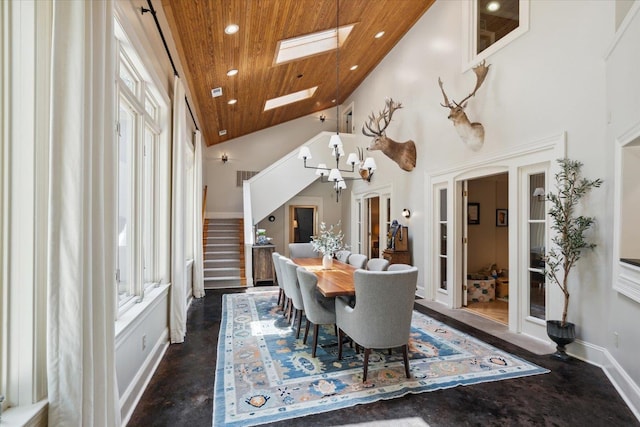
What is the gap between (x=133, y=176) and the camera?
9.50ft

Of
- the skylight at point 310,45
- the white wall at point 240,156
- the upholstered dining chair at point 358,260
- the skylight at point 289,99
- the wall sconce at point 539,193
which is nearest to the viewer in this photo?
the wall sconce at point 539,193

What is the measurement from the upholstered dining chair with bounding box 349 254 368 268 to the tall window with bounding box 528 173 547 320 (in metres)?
2.12

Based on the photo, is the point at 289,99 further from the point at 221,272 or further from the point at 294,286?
the point at 294,286

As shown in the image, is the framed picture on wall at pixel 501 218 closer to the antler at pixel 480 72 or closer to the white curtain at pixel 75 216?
the antler at pixel 480 72

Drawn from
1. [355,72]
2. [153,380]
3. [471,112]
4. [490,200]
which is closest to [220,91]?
[355,72]

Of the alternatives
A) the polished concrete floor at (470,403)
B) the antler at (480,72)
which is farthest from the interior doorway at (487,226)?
the polished concrete floor at (470,403)

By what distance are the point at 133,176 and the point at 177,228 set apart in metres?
0.97

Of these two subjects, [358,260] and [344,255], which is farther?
[344,255]

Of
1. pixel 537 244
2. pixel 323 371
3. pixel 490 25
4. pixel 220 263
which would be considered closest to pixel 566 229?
pixel 537 244

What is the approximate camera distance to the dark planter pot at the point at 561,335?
3.15m

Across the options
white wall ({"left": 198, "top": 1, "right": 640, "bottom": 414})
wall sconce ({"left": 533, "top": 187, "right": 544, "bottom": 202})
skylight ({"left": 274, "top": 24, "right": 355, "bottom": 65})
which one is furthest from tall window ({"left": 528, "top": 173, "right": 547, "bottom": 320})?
skylight ({"left": 274, "top": 24, "right": 355, "bottom": 65})

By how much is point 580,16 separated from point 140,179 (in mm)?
4726

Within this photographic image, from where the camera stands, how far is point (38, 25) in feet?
4.07

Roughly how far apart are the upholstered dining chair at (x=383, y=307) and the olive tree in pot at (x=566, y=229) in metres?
1.75
